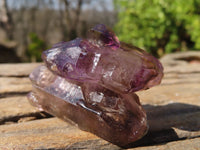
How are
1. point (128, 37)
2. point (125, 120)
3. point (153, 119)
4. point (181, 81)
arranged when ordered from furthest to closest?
point (128, 37) < point (181, 81) < point (153, 119) < point (125, 120)

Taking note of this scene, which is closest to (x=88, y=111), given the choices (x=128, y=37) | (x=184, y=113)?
(x=184, y=113)

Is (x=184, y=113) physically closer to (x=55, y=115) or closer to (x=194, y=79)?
(x=55, y=115)

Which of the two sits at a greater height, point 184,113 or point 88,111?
point 88,111

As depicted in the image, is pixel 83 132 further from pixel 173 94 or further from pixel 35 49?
pixel 35 49

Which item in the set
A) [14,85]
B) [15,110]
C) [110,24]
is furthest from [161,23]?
[110,24]

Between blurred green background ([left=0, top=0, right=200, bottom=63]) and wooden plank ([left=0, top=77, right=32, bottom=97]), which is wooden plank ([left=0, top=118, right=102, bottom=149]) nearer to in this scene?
wooden plank ([left=0, top=77, right=32, bottom=97])

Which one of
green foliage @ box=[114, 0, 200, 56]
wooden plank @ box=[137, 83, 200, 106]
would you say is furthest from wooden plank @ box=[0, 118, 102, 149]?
green foliage @ box=[114, 0, 200, 56]
